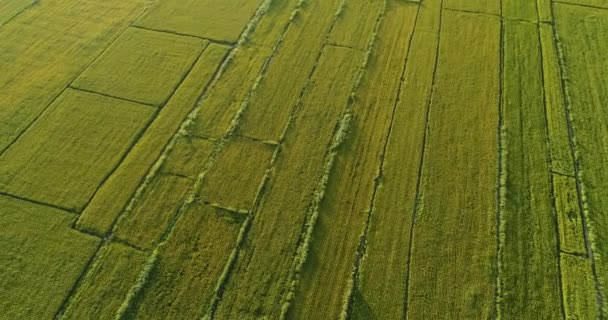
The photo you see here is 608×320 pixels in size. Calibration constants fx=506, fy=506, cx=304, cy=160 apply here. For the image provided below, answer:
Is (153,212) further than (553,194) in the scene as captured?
No

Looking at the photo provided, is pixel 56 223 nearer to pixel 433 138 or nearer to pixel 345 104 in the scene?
pixel 345 104

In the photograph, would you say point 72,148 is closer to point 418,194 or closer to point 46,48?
point 46,48

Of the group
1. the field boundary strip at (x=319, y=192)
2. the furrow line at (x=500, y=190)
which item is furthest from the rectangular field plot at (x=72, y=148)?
the furrow line at (x=500, y=190)

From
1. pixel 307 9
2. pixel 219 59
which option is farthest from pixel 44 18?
pixel 307 9

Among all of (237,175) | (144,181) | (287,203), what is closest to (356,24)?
(237,175)

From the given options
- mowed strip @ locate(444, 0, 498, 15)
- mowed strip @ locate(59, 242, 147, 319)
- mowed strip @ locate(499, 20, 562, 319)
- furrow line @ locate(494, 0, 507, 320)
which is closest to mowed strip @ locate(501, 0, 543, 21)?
mowed strip @ locate(444, 0, 498, 15)

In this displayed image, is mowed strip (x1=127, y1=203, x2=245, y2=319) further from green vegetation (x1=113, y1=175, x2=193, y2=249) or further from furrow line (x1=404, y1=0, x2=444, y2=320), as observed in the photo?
furrow line (x1=404, y1=0, x2=444, y2=320)

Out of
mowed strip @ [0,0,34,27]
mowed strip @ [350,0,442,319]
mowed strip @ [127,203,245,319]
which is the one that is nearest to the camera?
mowed strip @ [127,203,245,319]
